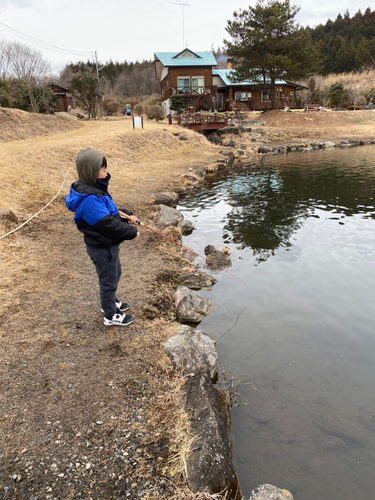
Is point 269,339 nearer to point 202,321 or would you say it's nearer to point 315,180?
point 202,321

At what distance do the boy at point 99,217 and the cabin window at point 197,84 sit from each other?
39930mm

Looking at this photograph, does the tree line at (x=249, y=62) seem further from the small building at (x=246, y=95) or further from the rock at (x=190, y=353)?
the rock at (x=190, y=353)

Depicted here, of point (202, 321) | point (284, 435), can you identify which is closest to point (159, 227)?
point (202, 321)

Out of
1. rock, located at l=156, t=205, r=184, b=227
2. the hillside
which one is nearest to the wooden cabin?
the hillside

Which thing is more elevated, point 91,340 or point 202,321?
point 91,340

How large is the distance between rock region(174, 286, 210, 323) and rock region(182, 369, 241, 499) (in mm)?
1596

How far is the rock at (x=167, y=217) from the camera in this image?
8.78 meters

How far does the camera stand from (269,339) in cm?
475

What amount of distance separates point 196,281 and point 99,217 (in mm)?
2940

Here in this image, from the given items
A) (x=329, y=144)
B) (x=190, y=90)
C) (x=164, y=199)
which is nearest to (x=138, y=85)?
(x=190, y=90)

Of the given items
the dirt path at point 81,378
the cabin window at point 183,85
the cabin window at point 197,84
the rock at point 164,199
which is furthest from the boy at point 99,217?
the cabin window at point 197,84

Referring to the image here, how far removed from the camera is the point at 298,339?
475 cm

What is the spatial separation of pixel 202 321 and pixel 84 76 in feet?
112

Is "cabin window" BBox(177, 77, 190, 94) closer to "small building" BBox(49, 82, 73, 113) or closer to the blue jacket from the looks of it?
"small building" BBox(49, 82, 73, 113)
